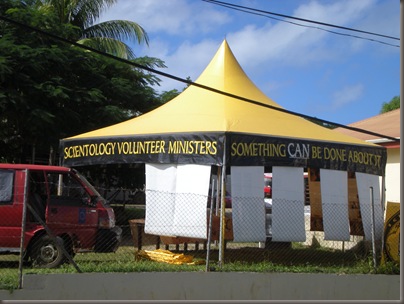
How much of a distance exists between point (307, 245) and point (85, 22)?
14877 millimetres

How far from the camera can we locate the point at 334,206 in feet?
33.4

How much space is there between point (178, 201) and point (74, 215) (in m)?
1.95

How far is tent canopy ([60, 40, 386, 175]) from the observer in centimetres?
944

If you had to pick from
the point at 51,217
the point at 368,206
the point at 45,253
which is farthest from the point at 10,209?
the point at 368,206

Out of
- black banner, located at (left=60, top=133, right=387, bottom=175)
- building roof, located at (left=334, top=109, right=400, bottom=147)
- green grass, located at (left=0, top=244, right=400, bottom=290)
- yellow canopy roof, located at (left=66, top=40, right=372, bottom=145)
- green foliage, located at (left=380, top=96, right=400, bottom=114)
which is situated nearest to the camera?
green grass, located at (left=0, top=244, right=400, bottom=290)

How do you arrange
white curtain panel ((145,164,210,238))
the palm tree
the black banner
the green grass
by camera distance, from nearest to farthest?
the green grass
the black banner
white curtain panel ((145,164,210,238))
the palm tree

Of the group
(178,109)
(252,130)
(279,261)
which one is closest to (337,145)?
(252,130)

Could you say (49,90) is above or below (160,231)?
above

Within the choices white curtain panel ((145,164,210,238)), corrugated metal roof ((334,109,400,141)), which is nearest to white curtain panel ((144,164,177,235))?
white curtain panel ((145,164,210,238))

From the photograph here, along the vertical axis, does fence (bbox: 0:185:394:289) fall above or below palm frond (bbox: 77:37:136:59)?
below

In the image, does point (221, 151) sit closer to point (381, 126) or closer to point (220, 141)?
point (220, 141)

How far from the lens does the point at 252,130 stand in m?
9.84

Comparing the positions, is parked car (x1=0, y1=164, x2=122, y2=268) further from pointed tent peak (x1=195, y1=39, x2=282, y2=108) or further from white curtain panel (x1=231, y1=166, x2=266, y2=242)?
pointed tent peak (x1=195, y1=39, x2=282, y2=108)

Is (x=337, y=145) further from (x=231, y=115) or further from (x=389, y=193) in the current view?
(x=389, y=193)
